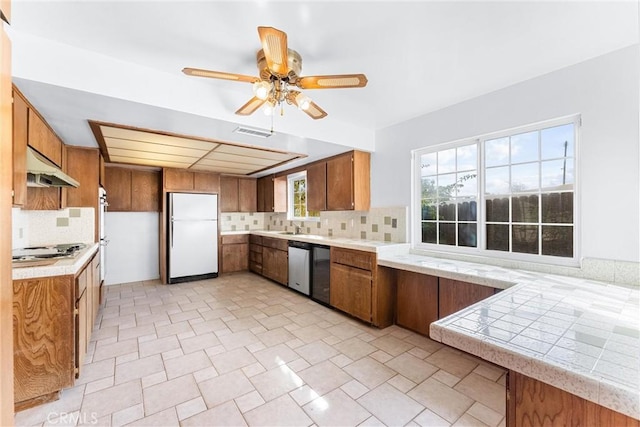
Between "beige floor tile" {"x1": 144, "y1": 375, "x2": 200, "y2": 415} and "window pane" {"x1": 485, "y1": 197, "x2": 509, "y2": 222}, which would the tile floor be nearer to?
"beige floor tile" {"x1": 144, "y1": 375, "x2": 200, "y2": 415}

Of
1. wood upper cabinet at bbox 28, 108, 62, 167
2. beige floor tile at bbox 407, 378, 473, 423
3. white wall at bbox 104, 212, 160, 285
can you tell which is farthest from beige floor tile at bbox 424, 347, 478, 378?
white wall at bbox 104, 212, 160, 285

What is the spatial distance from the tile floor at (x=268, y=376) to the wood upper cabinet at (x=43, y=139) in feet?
6.04

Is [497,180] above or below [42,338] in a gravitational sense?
above

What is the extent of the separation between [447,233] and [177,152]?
3.53 metres

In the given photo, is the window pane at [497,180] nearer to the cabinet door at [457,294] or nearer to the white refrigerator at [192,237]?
the cabinet door at [457,294]

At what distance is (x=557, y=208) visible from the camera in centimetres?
221

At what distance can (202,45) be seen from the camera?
1.75 meters

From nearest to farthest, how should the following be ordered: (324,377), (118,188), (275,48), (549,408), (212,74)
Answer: (549,408), (275,48), (212,74), (324,377), (118,188)

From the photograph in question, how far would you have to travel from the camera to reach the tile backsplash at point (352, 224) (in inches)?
133

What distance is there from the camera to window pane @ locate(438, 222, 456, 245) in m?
2.92

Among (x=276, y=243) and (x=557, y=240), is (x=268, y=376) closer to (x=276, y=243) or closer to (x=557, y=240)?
(x=557, y=240)

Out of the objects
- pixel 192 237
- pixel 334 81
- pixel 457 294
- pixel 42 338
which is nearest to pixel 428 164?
pixel 457 294

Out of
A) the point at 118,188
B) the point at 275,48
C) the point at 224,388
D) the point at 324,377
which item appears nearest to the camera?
the point at 275,48

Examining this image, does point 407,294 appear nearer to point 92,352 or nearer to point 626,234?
point 626,234
